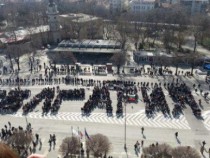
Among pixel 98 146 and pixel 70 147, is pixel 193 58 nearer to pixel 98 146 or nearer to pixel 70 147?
pixel 98 146

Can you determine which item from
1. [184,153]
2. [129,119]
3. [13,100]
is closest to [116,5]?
[13,100]

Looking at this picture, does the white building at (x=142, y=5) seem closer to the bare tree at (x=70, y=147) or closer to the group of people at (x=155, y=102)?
the group of people at (x=155, y=102)

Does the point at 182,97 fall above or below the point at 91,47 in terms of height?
below

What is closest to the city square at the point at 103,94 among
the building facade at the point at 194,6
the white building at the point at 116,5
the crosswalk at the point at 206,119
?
the crosswalk at the point at 206,119

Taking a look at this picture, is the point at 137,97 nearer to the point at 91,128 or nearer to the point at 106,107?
the point at 106,107

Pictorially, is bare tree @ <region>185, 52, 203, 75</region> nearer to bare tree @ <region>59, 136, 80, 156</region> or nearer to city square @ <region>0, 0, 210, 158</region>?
city square @ <region>0, 0, 210, 158</region>

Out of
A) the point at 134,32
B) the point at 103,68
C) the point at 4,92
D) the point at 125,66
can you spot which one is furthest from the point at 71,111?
the point at 134,32
